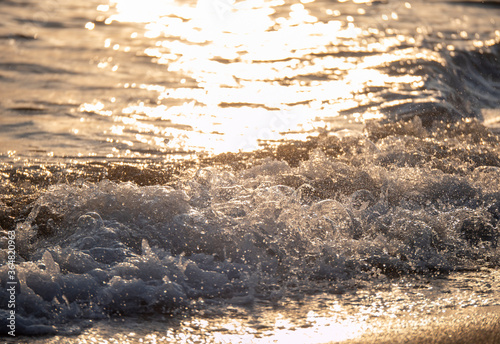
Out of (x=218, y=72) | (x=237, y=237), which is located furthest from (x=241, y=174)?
(x=218, y=72)

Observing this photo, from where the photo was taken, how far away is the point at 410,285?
8.98 ft

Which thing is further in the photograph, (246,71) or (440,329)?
(246,71)

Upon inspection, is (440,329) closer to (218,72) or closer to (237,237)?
(237,237)

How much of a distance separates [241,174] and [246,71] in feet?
11.4

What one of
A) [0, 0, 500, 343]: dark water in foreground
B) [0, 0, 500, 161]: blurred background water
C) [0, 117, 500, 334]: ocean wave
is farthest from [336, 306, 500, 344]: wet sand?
[0, 0, 500, 161]: blurred background water

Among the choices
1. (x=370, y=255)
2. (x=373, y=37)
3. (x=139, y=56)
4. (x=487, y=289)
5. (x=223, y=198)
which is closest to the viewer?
(x=487, y=289)

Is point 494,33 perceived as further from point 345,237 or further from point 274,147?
point 345,237

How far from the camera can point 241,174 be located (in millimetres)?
4188

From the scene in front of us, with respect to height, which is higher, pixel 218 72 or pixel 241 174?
pixel 218 72

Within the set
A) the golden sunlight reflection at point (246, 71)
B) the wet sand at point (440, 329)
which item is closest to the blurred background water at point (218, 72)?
the golden sunlight reflection at point (246, 71)

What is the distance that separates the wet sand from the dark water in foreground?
7 cm

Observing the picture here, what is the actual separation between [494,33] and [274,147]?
660cm

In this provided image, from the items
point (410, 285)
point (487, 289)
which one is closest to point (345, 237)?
point (410, 285)

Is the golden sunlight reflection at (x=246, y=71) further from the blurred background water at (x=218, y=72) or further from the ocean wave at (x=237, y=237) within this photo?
the ocean wave at (x=237, y=237)
